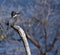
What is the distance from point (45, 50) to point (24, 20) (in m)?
1.46

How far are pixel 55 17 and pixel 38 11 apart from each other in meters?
0.88

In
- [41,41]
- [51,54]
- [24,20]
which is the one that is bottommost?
[51,54]

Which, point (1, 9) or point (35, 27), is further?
point (35, 27)

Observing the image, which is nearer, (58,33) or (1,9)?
(1,9)

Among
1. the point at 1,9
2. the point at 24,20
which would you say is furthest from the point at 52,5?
the point at 1,9

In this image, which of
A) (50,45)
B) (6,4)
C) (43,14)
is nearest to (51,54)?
(50,45)

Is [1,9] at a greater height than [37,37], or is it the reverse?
[1,9]

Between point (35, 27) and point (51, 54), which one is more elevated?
point (35, 27)

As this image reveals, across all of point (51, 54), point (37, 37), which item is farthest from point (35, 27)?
point (51, 54)

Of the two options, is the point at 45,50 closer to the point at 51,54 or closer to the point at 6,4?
the point at 51,54

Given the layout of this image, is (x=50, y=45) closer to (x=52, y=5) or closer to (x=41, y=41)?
(x=41, y=41)

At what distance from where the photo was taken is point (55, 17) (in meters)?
13.0

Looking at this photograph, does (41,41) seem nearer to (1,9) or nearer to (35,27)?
(35,27)

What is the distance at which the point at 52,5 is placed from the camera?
41.9ft
